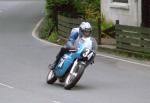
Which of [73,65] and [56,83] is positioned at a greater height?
[73,65]

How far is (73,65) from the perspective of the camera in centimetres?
1555

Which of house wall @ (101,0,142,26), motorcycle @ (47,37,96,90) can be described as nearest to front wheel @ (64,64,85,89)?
motorcycle @ (47,37,96,90)

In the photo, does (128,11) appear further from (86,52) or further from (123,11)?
(86,52)

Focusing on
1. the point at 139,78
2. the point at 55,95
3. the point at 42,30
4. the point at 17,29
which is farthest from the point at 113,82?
the point at 17,29

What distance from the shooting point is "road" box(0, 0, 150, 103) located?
1427cm

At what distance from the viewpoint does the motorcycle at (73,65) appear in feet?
50.5

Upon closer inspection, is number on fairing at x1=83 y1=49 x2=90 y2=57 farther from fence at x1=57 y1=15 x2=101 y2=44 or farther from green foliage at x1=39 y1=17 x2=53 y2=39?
green foliage at x1=39 y1=17 x2=53 y2=39

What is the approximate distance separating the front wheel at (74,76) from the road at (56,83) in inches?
6.4

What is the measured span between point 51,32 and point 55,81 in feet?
46.7

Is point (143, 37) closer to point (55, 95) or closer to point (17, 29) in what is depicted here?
point (55, 95)

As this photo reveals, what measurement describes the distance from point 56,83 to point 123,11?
41.2 feet

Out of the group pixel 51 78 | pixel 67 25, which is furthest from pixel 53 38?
pixel 51 78

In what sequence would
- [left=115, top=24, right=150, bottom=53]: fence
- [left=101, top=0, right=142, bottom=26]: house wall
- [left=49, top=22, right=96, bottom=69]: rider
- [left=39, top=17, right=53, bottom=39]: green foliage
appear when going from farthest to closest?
[left=39, top=17, right=53, bottom=39]: green foliage
[left=101, top=0, right=142, bottom=26]: house wall
[left=115, top=24, right=150, bottom=53]: fence
[left=49, top=22, right=96, bottom=69]: rider

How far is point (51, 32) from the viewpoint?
101 feet
